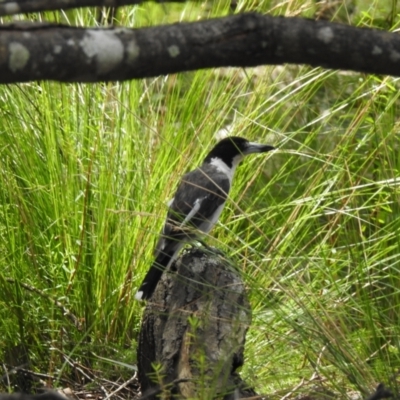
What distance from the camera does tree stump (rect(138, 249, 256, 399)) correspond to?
310 centimetres

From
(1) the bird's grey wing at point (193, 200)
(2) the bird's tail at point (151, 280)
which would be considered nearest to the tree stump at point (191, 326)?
(2) the bird's tail at point (151, 280)

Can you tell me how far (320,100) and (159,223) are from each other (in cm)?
201

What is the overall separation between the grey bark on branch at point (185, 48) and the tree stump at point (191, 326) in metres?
1.10

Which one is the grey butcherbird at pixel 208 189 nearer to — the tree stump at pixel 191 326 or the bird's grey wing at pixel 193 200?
the bird's grey wing at pixel 193 200

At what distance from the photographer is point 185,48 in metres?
1.93

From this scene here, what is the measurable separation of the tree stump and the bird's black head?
2.76 feet

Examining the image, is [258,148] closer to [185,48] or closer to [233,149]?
[233,149]

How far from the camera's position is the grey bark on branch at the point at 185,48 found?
181cm

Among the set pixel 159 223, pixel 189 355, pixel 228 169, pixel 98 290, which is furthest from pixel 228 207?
pixel 189 355

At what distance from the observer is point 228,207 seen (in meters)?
4.89

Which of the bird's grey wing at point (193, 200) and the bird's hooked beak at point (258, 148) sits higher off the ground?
the bird's hooked beak at point (258, 148)

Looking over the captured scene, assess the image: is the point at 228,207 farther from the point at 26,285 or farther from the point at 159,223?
the point at 26,285

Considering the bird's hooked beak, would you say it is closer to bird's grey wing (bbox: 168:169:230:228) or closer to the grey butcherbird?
the grey butcherbird

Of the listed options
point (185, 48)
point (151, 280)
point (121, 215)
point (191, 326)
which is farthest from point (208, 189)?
point (185, 48)
